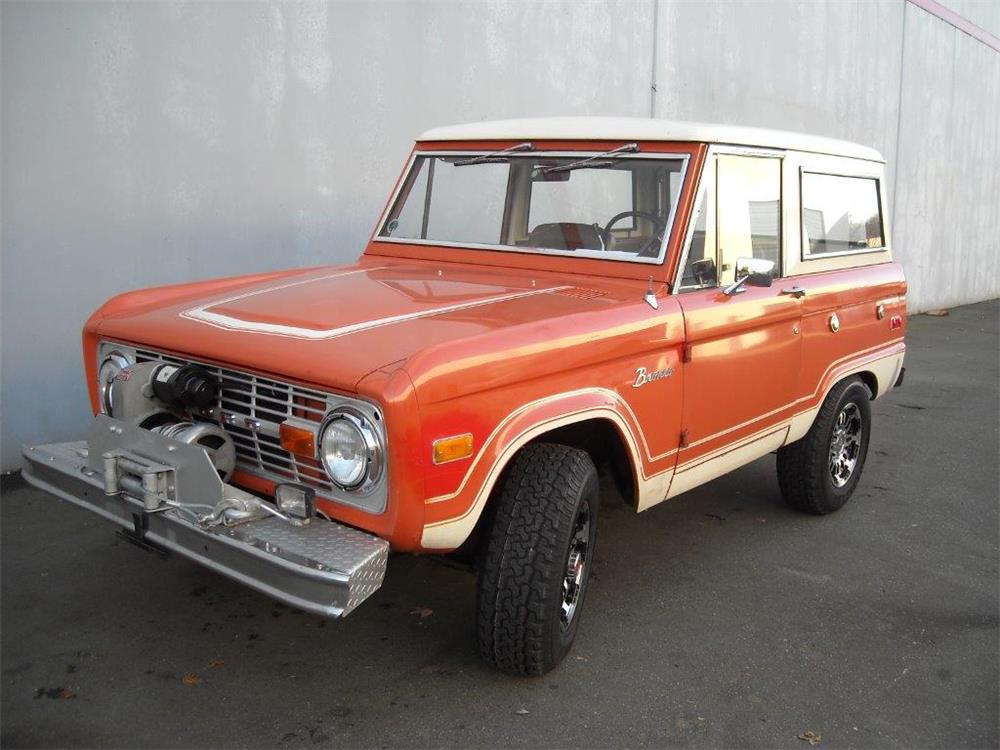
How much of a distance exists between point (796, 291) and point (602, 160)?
1.08m

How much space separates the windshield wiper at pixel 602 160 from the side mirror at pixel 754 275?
64cm

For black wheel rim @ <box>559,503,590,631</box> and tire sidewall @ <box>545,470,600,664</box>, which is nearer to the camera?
tire sidewall @ <box>545,470,600,664</box>

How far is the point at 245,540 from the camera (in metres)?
2.70

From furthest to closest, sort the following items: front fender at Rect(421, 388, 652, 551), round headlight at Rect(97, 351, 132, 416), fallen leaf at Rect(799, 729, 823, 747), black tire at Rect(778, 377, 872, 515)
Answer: black tire at Rect(778, 377, 872, 515)
round headlight at Rect(97, 351, 132, 416)
fallen leaf at Rect(799, 729, 823, 747)
front fender at Rect(421, 388, 652, 551)

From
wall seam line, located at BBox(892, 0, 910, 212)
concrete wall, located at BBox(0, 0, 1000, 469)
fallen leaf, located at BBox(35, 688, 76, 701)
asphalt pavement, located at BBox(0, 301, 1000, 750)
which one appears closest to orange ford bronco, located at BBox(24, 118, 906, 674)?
asphalt pavement, located at BBox(0, 301, 1000, 750)

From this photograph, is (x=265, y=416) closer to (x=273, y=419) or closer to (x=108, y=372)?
(x=273, y=419)

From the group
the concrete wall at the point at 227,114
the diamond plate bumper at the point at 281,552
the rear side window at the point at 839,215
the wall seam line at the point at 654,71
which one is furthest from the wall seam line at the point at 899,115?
the diamond plate bumper at the point at 281,552

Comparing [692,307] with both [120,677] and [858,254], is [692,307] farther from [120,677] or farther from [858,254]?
[120,677]

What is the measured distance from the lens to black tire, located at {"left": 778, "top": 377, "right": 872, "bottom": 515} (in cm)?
471

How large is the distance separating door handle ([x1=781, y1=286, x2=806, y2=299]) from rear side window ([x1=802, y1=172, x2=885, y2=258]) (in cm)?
25

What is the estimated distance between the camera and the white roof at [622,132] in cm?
383

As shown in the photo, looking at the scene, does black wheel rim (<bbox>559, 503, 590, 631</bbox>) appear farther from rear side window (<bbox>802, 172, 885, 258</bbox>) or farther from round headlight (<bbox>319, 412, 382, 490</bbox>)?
rear side window (<bbox>802, 172, 885, 258</bbox>)

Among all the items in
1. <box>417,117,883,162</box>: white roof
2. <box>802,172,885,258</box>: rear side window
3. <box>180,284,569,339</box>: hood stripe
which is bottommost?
<box>180,284,569,339</box>: hood stripe

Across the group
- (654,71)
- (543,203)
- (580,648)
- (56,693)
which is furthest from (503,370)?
(654,71)
